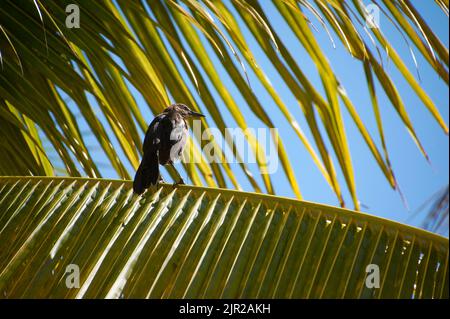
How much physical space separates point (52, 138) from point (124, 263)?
3.40ft

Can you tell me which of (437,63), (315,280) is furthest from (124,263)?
(437,63)

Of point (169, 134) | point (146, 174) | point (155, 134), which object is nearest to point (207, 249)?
point (146, 174)

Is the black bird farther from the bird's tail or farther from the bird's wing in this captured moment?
the bird's tail

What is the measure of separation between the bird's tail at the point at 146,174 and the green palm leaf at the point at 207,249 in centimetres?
15

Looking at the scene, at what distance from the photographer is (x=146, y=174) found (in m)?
3.12

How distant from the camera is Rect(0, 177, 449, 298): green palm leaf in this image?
2.05m

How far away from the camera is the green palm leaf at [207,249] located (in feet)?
6.72

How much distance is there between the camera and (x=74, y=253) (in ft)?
7.69

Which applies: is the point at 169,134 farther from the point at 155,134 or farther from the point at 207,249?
A: the point at 207,249

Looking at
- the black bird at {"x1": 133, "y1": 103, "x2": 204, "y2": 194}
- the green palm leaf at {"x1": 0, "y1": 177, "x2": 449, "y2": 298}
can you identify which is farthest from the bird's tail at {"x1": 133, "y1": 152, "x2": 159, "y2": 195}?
the black bird at {"x1": 133, "y1": 103, "x2": 204, "y2": 194}

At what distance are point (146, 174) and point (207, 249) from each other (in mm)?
982

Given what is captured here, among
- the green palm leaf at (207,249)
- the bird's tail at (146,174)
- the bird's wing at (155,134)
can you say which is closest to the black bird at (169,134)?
→ the bird's wing at (155,134)
